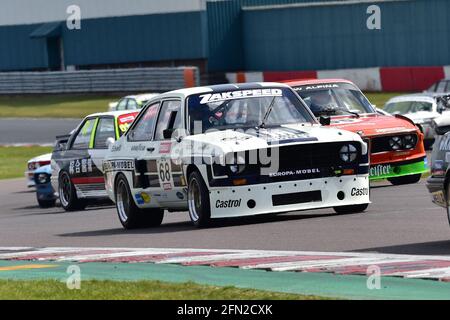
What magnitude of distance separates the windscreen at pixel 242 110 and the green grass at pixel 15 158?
16914 mm

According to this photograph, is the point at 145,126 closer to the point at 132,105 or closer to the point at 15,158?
the point at 132,105

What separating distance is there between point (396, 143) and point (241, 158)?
5.43m

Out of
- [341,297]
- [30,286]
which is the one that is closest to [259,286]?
[341,297]

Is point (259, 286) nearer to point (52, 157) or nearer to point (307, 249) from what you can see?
point (307, 249)

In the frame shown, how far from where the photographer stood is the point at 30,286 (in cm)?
1019

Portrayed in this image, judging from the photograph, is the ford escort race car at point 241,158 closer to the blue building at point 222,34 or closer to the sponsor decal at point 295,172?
the sponsor decal at point 295,172

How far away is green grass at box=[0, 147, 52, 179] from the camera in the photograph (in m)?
32.0

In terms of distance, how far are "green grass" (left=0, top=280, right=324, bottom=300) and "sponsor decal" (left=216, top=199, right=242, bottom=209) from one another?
3.74 meters

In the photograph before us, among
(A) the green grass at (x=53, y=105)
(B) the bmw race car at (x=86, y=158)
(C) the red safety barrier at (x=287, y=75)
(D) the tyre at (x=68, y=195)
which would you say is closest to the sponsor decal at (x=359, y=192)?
(B) the bmw race car at (x=86, y=158)

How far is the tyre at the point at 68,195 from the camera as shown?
70.1 feet

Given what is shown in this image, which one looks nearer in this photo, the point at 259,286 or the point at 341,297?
the point at 341,297

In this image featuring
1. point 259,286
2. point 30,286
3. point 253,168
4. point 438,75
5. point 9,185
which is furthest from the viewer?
point 438,75

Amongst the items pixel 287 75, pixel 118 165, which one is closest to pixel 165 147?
pixel 118 165
